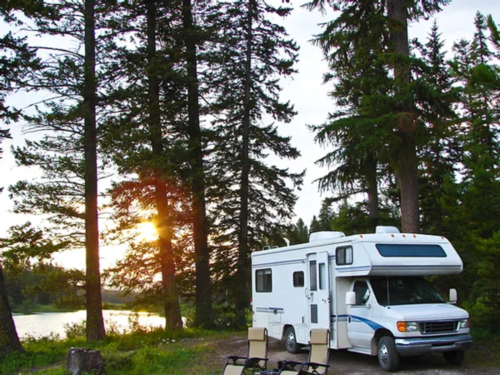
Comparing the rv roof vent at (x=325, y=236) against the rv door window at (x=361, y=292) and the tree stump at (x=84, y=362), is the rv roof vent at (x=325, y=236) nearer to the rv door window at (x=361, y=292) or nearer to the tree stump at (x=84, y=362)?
the rv door window at (x=361, y=292)

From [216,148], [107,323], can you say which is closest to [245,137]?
[216,148]

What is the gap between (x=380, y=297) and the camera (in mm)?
10969

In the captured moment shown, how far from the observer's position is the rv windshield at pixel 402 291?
11.0m

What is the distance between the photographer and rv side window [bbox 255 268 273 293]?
1467 cm

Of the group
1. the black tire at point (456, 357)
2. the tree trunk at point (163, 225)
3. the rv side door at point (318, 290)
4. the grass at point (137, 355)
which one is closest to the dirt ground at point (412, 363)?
the black tire at point (456, 357)

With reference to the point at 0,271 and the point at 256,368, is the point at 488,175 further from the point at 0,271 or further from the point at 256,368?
the point at 0,271

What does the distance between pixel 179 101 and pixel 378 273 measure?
12.3 metres

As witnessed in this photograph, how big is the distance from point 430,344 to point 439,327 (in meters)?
0.43

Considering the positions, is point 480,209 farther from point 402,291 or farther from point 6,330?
point 6,330

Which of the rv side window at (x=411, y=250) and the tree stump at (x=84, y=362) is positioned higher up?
the rv side window at (x=411, y=250)

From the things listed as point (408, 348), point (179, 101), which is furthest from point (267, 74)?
point (408, 348)

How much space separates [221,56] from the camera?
21.6 m

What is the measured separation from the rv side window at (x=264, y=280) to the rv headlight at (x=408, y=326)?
498 cm

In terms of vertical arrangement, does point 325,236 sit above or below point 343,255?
above
